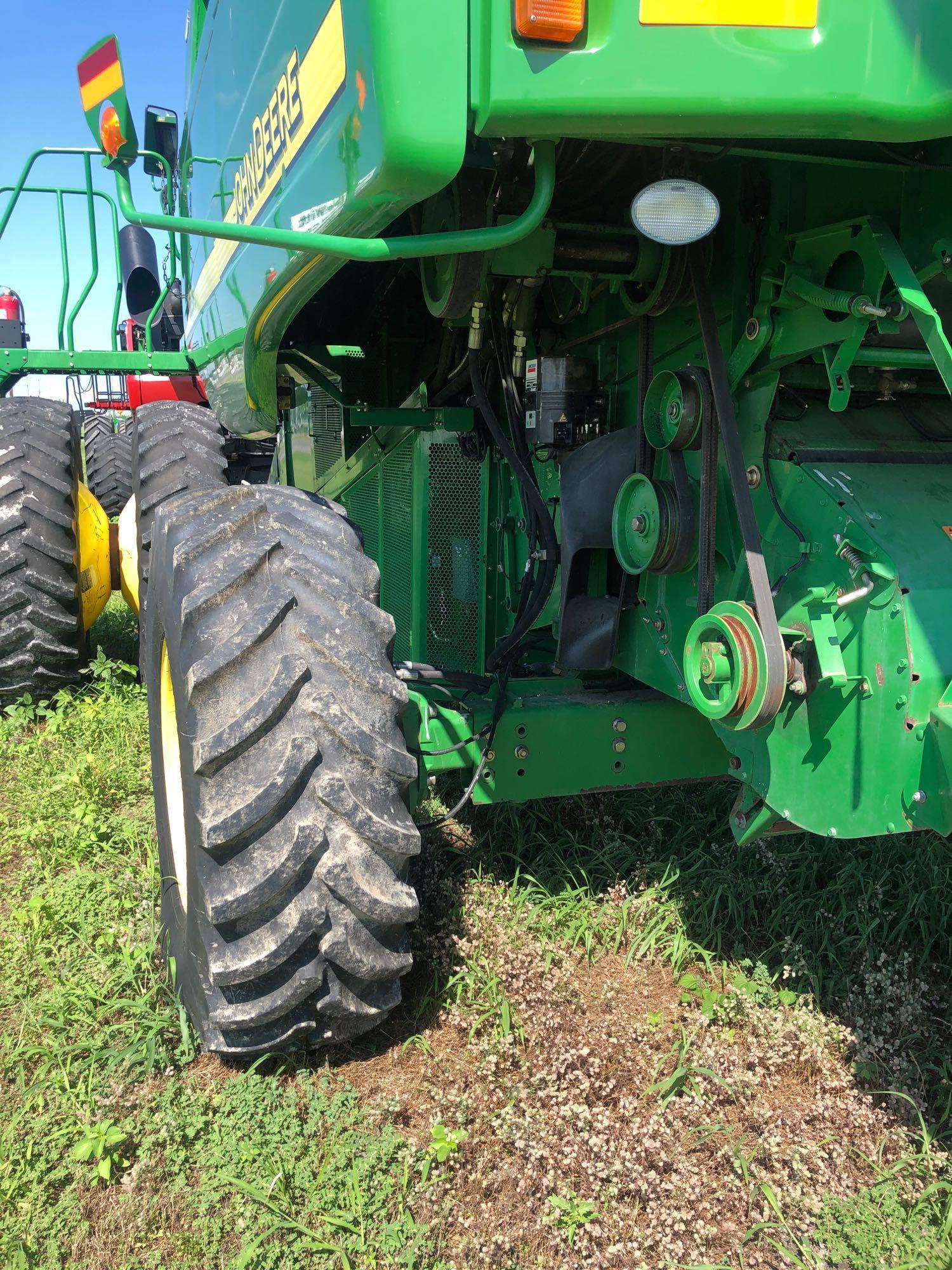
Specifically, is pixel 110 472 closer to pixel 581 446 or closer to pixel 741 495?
pixel 581 446

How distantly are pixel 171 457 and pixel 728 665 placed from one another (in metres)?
2.86

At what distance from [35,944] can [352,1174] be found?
123 cm

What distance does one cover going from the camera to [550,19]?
1264 millimetres

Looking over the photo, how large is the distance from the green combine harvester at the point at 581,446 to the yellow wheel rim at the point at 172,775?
1 centimetres

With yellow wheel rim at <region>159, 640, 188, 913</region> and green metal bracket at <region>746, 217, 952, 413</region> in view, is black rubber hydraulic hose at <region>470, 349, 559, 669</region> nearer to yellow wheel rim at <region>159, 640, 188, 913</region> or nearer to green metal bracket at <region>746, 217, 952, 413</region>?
green metal bracket at <region>746, 217, 952, 413</region>

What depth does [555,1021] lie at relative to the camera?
221 cm

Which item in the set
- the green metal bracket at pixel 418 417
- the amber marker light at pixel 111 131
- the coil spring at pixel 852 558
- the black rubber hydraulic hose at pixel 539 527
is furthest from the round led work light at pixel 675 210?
the green metal bracket at pixel 418 417

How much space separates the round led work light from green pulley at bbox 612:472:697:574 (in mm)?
656

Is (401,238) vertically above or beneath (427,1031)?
above

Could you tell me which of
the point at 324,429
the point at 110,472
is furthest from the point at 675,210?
the point at 110,472

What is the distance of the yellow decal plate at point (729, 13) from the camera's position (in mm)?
1281

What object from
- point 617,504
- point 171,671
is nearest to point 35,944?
point 171,671

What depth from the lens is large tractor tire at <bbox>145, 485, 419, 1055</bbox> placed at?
183 cm

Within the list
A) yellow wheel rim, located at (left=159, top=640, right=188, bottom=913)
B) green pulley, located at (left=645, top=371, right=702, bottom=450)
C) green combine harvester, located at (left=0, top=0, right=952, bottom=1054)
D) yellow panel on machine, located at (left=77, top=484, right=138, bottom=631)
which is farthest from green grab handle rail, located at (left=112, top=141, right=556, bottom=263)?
yellow panel on machine, located at (left=77, top=484, right=138, bottom=631)
